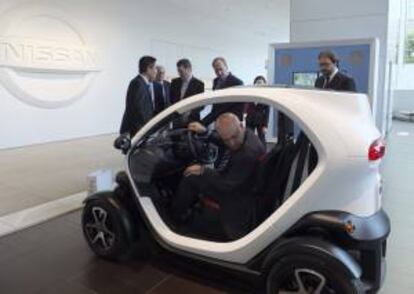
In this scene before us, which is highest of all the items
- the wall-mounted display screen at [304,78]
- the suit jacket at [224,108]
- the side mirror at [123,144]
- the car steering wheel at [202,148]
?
the wall-mounted display screen at [304,78]

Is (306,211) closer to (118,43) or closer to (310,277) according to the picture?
(310,277)

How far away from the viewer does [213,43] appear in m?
12.7

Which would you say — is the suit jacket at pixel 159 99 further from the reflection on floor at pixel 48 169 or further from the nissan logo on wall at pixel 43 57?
the nissan logo on wall at pixel 43 57

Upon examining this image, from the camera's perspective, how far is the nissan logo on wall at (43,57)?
6684 millimetres

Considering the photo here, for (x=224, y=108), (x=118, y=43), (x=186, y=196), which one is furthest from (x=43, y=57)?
(x=186, y=196)

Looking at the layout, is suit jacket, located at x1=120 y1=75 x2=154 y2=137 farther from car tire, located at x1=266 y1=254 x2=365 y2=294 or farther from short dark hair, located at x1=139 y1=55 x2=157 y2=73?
car tire, located at x1=266 y1=254 x2=365 y2=294

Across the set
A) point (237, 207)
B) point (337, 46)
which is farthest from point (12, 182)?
point (337, 46)

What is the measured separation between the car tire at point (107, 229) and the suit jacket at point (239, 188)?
27.1 inches

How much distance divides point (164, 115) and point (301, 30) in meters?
4.85

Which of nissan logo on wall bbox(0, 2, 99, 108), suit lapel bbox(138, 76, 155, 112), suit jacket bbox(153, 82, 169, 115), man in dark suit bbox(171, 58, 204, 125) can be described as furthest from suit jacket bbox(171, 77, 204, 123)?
nissan logo on wall bbox(0, 2, 99, 108)

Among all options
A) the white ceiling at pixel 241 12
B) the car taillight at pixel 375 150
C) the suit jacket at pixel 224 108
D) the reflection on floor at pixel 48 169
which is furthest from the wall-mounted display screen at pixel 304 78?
the white ceiling at pixel 241 12

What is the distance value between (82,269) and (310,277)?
1.47m

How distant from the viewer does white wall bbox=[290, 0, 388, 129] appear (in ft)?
19.3

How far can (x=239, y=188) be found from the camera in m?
2.12
